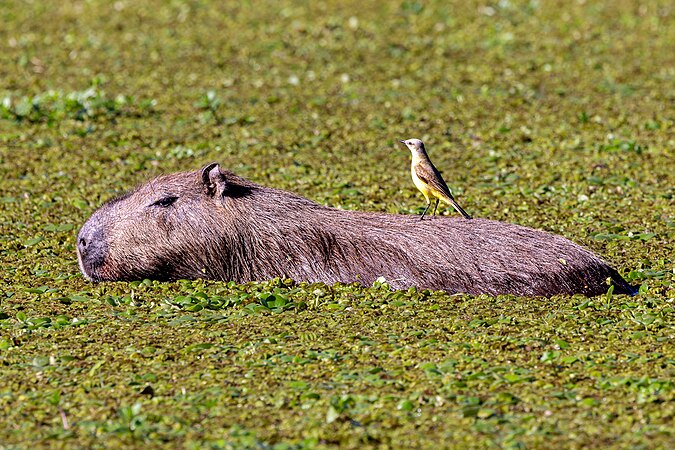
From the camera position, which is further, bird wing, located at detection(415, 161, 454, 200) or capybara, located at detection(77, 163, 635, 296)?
bird wing, located at detection(415, 161, 454, 200)

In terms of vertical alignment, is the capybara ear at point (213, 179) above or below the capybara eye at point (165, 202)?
above

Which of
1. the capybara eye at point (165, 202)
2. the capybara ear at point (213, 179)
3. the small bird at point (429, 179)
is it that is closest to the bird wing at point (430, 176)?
the small bird at point (429, 179)

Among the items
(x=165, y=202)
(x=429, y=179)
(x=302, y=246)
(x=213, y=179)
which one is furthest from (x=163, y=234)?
(x=429, y=179)

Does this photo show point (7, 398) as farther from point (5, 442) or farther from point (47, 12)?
point (47, 12)

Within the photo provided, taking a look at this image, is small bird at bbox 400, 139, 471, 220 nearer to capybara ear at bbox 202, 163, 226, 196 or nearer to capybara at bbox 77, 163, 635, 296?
capybara at bbox 77, 163, 635, 296

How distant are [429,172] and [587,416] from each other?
2.22 m

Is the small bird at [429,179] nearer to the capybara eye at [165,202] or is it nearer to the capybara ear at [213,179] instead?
the capybara ear at [213,179]

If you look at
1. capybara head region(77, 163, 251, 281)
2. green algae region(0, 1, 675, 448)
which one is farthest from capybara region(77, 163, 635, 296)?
green algae region(0, 1, 675, 448)

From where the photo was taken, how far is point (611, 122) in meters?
10.3

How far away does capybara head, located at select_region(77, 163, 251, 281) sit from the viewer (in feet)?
21.0

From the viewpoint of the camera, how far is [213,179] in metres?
6.48

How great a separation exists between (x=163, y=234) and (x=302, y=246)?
2.66ft

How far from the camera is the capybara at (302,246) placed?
19.7 feet

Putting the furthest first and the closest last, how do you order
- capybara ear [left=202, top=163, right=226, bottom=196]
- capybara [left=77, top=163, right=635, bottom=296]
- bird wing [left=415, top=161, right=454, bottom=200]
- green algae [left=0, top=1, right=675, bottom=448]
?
capybara ear [left=202, top=163, right=226, bottom=196] → bird wing [left=415, top=161, right=454, bottom=200] → capybara [left=77, top=163, right=635, bottom=296] → green algae [left=0, top=1, right=675, bottom=448]
